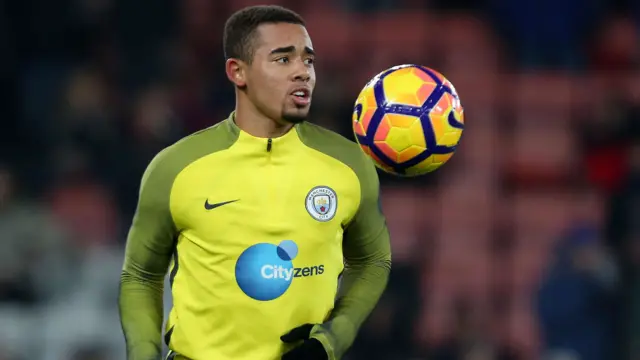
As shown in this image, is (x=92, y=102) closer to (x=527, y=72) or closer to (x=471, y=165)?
(x=471, y=165)

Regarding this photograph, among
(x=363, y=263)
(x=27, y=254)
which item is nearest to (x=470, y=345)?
(x=27, y=254)

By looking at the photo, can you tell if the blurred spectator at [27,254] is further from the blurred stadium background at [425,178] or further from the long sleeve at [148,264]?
the long sleeve at [148,264]

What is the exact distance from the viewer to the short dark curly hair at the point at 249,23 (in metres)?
4.09

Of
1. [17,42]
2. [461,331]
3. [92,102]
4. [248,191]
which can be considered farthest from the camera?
[17,42]

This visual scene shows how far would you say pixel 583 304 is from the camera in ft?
28.7

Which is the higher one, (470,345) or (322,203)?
(322,203)

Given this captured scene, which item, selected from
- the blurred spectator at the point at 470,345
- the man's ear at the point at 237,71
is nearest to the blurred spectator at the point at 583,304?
the blurred spectator at the point at 470,345

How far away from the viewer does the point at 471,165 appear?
9.78 meters

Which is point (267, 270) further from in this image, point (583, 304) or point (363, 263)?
point (583, 304)

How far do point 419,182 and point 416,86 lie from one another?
5242 millimetres

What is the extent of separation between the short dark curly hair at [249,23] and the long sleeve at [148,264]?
465 millimetres

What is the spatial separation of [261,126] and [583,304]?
5.20 meters

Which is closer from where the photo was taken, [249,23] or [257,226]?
[257,226]

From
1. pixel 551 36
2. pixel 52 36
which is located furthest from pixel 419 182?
pixel 52 36
